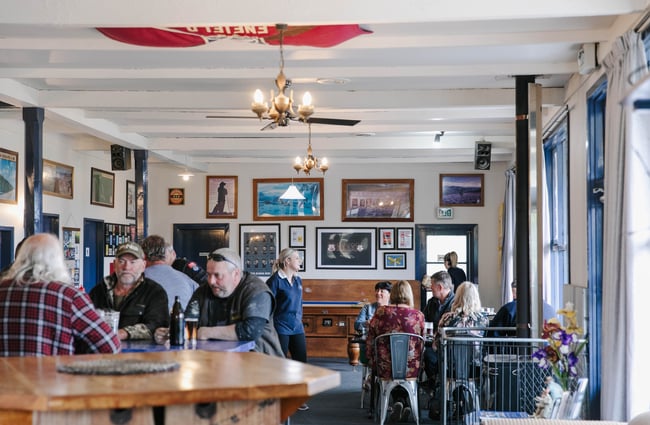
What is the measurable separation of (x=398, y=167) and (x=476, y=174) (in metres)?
1.42

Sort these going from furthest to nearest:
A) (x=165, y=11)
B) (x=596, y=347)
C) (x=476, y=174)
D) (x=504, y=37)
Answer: (x=476, y=174) → (x=596, y=347) → (x=504, y=37) → (x=165, y=11)

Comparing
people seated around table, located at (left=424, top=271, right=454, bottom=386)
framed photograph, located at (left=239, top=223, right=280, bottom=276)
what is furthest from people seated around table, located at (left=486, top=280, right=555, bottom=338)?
framed photograph, located at (left=239, top=223, right=280, bottom=276)

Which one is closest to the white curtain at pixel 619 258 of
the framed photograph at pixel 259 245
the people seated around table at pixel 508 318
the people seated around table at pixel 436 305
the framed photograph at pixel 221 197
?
the people seated around table at pixel 508 318

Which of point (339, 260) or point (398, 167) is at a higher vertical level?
point (398, 167)

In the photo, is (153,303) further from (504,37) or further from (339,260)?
(339,260)

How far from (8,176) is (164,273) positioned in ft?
20.7

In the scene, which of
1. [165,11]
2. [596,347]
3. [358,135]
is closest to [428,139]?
[358,135]

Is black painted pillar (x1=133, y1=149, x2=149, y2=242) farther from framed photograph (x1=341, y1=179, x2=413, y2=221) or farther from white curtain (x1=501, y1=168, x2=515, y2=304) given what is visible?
white curtain (x1=501, y1=168, x2=515, y2=304)

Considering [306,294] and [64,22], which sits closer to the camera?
[64,22]

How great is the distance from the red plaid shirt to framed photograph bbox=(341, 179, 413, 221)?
12.7m

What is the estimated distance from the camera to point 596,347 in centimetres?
757

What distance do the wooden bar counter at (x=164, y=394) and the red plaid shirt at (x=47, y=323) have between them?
55 cm

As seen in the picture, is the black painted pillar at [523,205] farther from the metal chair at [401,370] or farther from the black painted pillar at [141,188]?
the black painted pillar at [141,188]

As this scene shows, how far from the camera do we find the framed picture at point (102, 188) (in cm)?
1461
